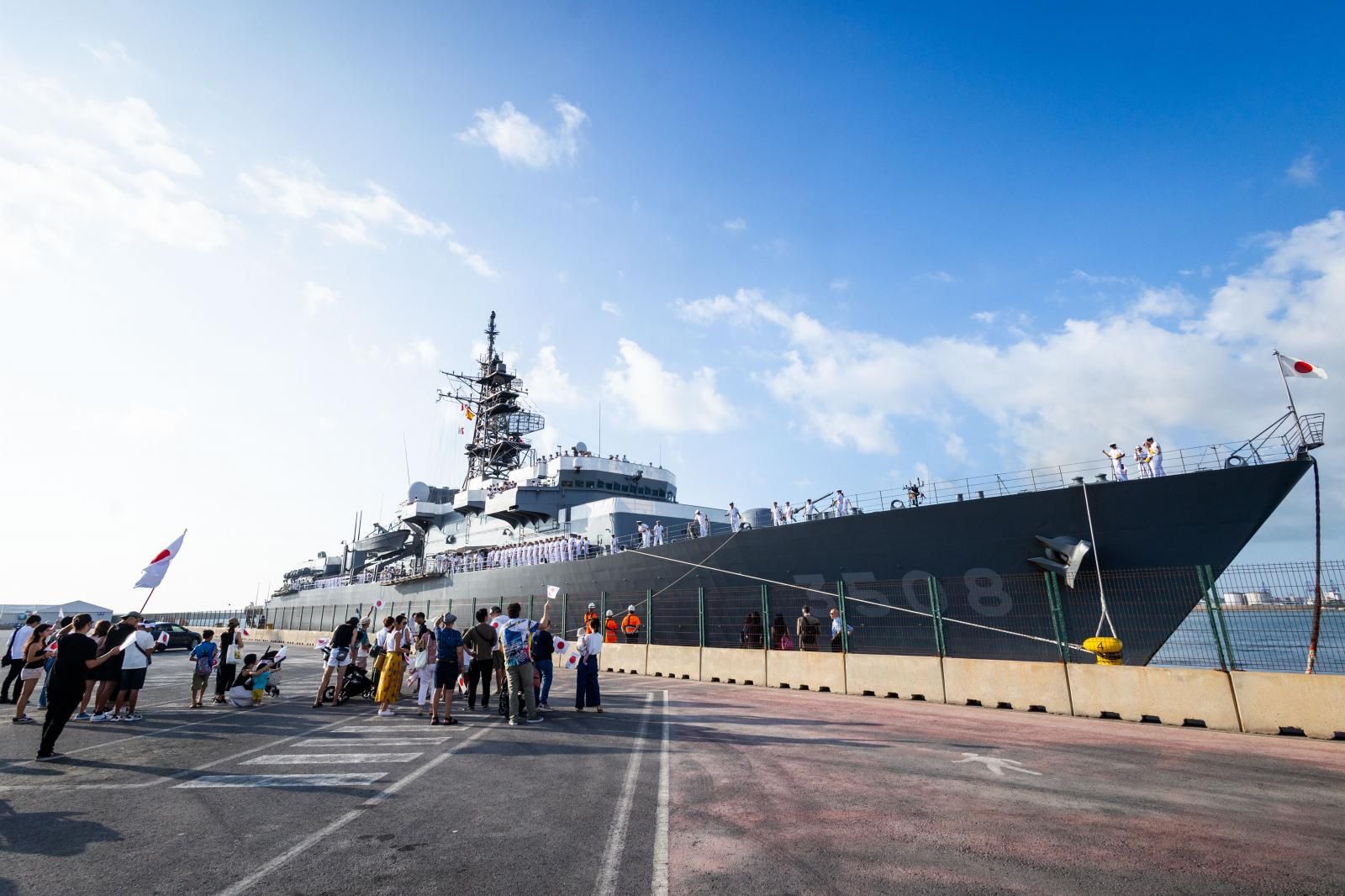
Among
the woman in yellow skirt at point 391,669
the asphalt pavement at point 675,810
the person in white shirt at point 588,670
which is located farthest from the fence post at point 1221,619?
the woman in yellow skirt at point 391,669

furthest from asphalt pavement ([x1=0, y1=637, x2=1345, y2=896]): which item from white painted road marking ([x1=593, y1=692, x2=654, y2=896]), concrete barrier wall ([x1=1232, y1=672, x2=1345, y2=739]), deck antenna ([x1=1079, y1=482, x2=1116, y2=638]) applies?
deck antenna ([x1=1079, y1=482, x2=1116, y2=638])

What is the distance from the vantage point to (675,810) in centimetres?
455

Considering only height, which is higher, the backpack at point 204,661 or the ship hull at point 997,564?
the ship hull at point 997,564

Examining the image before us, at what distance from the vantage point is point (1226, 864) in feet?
11.6

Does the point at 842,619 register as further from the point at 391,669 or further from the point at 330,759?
the point at 330,759

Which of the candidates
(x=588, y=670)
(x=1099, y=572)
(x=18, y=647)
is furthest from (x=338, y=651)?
(x=1099, y=572)

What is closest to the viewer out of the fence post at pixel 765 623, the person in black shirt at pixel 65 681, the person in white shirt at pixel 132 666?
the person in black shirt at pixel 65 681

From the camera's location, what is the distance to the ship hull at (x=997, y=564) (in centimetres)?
1157

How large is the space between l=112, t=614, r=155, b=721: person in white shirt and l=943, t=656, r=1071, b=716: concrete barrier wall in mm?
12895

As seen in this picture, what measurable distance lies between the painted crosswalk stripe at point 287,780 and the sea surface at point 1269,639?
10503 mm

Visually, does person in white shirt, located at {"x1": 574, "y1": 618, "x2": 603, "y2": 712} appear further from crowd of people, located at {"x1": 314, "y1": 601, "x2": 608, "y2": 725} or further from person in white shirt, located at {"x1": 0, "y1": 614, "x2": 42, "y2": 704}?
person in white shirt, located at {"x1": 0, "y1": 614, "x2": 42, "y2": 704}

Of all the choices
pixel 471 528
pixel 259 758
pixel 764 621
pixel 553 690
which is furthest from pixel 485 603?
pixel 259 758

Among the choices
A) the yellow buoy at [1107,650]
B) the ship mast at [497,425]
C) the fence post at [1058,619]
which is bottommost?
the yellow buoy at [1107,650]

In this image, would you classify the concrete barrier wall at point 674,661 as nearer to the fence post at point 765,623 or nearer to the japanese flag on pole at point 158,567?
the fence post at point 765,623
